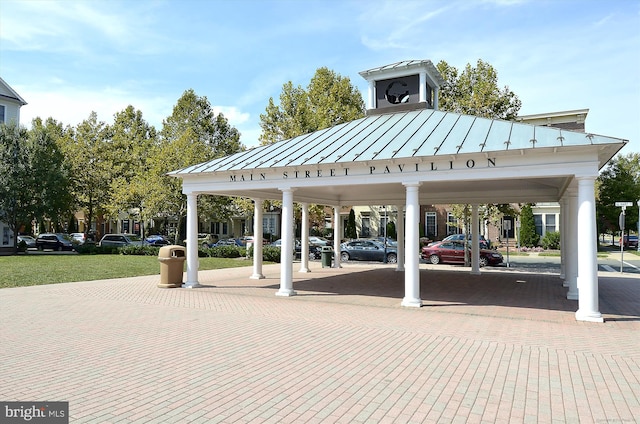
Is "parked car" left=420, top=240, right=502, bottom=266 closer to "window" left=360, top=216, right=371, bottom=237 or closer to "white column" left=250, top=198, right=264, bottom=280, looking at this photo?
"white column" left=250, top=198, right=264, bottom=280

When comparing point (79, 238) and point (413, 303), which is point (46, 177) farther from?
point (413, 303)

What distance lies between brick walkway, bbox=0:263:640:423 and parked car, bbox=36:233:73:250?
86.3ft

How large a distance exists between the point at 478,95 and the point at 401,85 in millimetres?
9023

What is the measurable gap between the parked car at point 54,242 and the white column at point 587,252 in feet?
120

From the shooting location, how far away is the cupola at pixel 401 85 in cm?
1577

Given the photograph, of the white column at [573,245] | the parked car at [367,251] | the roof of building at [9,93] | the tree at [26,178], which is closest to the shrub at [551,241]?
the parked car at [367,251]

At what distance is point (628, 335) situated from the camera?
8.43m

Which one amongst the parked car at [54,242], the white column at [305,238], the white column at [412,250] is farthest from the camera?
the parked car at [54,242]

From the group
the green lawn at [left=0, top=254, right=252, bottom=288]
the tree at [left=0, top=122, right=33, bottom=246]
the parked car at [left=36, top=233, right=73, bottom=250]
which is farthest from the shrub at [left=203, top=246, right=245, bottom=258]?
the tree at [left=0, top=122, right=33, bottom=246]

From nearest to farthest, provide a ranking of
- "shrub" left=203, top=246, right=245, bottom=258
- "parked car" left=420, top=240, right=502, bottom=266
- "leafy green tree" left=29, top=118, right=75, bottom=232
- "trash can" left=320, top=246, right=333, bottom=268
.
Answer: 1. "trash can" left=320, top=246, right=333, bottom=268
2. "parked car" left=420, top=240, right=502, bottom=266
3. "shrub" left=203, top=246, right=245, bottom=258
4. "leafy green tree" left=29, top=118, right=75, bottom=232

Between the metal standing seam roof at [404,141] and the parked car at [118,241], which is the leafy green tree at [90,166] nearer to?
the parked car at [118,241]

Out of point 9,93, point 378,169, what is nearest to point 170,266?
point 378,169

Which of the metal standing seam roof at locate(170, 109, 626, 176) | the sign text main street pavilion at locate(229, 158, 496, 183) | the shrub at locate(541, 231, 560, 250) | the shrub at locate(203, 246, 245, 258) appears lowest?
the shrub at locate(203, 246, 245, 258)

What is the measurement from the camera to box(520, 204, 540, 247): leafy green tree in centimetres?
4100
